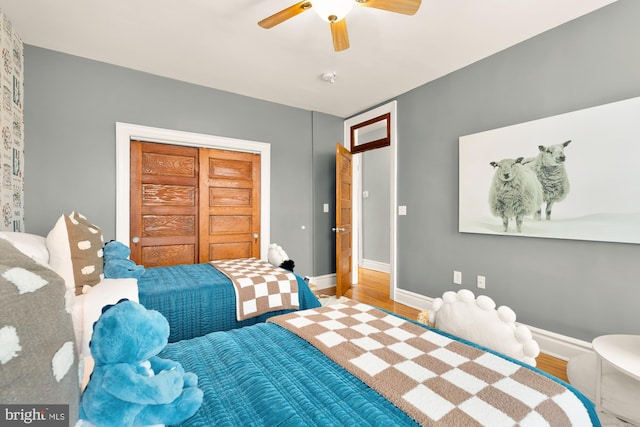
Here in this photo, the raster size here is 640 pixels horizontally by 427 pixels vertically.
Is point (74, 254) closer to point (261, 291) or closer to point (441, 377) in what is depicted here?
point (261, 291)

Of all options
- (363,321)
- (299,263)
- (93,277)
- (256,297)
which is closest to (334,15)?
(363,321)

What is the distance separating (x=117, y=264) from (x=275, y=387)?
5.92 ft

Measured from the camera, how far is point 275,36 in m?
2.46

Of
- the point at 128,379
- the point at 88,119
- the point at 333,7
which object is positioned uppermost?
the point at 333,7

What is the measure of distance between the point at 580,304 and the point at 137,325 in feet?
9.46

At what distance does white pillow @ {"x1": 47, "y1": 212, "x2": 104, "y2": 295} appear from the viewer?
1689mm

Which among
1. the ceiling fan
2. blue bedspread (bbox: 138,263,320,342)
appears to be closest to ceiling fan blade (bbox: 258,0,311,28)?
the ceiling fan

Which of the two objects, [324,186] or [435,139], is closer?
[435,139]

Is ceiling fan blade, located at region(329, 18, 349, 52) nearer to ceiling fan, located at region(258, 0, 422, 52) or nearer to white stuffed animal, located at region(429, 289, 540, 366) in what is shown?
ceiling fan, located at region(258, 0, 422, 52)

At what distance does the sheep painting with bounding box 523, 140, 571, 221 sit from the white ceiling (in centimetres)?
100

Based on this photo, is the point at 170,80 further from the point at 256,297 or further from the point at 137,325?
the point at 137,325

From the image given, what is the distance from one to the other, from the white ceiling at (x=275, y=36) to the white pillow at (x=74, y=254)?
1595 millimetres

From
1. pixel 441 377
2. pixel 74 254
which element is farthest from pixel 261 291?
pixel 441 377

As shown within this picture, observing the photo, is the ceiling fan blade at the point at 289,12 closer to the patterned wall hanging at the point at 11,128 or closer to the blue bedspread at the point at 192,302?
the blue bedspread at the point at 192,302
